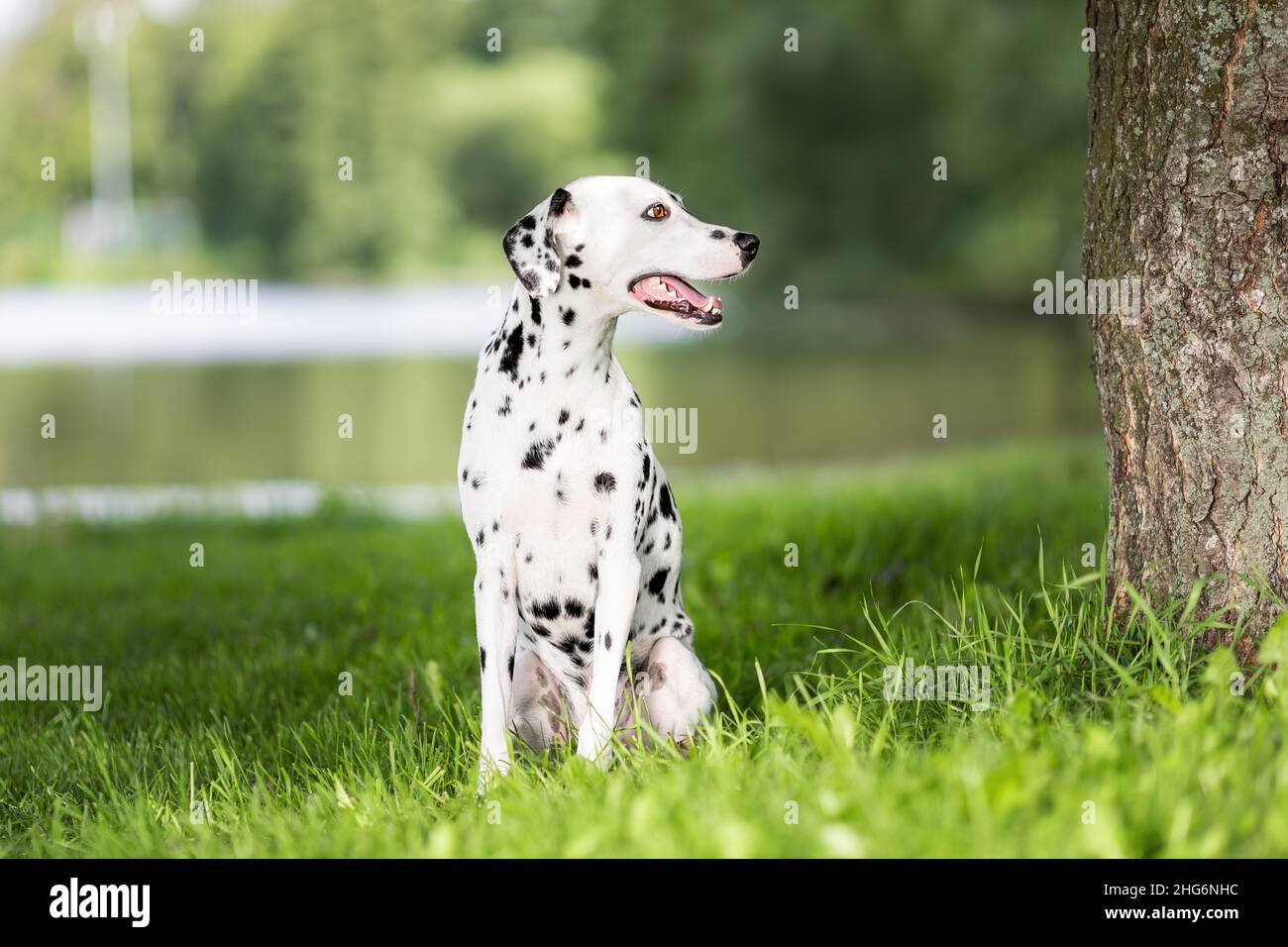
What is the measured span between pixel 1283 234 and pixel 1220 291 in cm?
21

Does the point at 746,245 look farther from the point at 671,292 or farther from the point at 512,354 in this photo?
the point at 512,354

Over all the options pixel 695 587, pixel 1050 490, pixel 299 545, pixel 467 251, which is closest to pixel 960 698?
pixel 695 587

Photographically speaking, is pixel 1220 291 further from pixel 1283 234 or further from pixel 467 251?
pixel 467 251

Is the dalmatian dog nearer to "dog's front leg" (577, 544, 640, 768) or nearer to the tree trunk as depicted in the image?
"dog's front leg" (577, 544, 640, 768)

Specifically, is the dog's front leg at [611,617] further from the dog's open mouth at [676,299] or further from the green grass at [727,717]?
the dog's open mouth at [676,299]

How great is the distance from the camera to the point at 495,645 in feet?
12.2

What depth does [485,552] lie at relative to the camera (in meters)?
3.70

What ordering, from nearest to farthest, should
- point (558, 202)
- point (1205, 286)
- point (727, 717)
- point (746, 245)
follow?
point (1205, 286)
point (558, 202)
point (746, 245)
point (727, 717)

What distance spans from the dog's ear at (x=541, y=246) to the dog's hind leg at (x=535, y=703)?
122 centimetres

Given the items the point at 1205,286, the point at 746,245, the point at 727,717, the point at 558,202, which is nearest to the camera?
the point at 1205,286

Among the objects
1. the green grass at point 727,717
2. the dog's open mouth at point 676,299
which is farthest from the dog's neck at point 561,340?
the green grass at point 727,717

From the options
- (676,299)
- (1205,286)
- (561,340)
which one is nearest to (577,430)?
(561,340)

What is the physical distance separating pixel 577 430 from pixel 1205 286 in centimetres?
181

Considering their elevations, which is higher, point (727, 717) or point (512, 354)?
point (512, 354)
